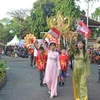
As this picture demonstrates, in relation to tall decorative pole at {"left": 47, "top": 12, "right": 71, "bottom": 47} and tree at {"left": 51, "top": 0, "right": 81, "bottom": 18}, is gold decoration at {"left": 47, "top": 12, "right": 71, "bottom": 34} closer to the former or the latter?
tall decorative pole at {"left": 47, "top": 12, "right": 71, "bottom": 47}

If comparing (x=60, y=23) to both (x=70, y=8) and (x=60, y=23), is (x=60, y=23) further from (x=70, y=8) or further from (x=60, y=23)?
(x=70, y=8)

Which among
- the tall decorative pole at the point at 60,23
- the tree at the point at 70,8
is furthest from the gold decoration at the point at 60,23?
the tree at the point at 70,8

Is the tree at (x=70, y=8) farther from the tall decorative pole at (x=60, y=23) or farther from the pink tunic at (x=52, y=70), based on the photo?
the pink tunic at (x=52, y=70)

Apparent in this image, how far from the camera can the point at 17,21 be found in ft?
251

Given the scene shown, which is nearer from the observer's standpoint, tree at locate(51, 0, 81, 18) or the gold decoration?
the gold decoration

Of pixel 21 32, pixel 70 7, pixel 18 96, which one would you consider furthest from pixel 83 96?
pixel 21 32

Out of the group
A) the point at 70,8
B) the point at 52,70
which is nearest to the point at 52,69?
the point at 52,70

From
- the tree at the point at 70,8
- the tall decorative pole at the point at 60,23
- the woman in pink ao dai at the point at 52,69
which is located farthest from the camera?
the tree at the point at 70,8

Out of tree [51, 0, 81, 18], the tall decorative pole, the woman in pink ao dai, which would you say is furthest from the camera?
tree [51, 0, 81, 18]

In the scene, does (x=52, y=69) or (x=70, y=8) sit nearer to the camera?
(x=52, y=69)

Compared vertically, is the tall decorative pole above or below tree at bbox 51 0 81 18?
below

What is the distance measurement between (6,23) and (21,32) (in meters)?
29.1

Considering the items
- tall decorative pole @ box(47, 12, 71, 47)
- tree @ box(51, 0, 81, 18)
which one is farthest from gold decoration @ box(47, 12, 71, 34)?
tree @ box(51, 0, 81, 18)

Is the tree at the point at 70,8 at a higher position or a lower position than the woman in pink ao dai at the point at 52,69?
higher
